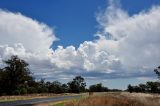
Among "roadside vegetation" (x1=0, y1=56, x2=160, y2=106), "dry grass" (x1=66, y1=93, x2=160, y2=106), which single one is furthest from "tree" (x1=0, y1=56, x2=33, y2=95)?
"dry grass" (x1=66, y1=93, x2=160, y2=106)

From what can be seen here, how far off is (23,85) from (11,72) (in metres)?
6.92

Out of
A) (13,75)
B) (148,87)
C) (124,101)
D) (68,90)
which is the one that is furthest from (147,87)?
(124,101)

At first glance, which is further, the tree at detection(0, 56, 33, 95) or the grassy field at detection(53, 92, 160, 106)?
the tree at detection(0, 56, 33, 95)

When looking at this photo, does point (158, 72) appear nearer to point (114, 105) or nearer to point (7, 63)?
point (7, 63)

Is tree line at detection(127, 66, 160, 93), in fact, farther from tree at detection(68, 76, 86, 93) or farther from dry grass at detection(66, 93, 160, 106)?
dry grass at detection(66, 93, 160, 106)

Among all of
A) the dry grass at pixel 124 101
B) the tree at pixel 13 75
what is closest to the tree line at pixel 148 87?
the tree at pixel 13 75

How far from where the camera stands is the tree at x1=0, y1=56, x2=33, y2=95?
115m

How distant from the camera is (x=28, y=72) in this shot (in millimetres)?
119062

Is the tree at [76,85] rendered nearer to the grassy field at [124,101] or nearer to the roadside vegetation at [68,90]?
the roadside vegetation at [68,90]

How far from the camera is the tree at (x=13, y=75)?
114562mm

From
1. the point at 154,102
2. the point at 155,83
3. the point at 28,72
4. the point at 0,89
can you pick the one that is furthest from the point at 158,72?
the point at 154,102

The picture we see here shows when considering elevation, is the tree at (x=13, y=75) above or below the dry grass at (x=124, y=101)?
above

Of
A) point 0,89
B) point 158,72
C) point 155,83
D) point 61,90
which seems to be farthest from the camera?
point 61,90

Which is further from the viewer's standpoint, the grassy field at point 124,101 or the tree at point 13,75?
the tree at point 13,75
